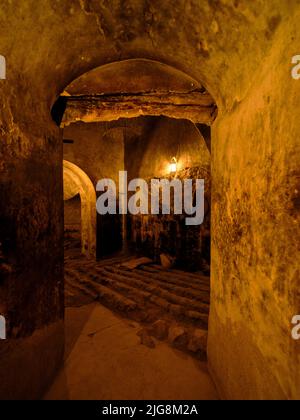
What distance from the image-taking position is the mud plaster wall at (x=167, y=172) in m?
5.63

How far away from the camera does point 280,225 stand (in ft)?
3.85

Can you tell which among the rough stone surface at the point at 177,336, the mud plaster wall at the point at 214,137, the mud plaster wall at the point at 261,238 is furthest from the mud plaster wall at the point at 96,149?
the mud plaster wall at the point at 261,238

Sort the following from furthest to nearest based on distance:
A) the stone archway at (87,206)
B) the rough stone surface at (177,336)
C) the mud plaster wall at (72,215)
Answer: the mud plaster wall at (72,215) < the stone archway at (87,206) < the rough stone surface at (177,336)

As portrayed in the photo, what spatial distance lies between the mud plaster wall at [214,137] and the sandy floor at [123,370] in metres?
0.22

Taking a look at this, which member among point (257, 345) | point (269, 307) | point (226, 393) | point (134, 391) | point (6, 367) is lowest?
point (134, 391)

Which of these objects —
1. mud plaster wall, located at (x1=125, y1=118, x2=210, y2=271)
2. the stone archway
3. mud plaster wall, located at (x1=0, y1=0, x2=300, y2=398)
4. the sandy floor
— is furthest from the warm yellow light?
the sandy floor

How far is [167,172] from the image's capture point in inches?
262

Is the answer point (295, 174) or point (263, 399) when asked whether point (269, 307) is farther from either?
point (295, 174)

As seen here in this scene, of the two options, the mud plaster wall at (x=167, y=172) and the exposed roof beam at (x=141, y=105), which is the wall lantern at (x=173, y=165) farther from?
the exposed roof beam at (x=141, y=105)

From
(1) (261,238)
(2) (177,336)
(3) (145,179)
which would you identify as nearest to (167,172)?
(3) (145,179)

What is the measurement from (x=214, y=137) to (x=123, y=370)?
8.94 feet

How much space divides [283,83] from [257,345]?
149 centimetres

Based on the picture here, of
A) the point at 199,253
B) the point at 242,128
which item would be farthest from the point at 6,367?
the point at 199,253

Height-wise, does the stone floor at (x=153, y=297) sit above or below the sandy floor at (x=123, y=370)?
above
